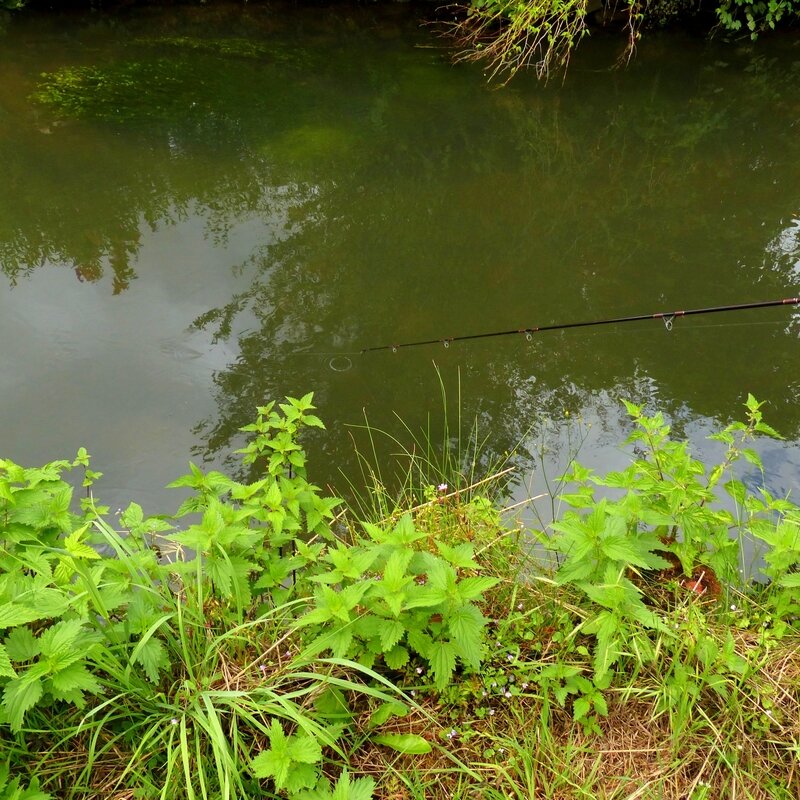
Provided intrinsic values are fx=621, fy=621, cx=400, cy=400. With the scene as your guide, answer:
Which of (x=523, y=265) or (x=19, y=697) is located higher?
→ (x=19, y=697)

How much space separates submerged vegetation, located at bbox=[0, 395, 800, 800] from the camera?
130 centimetres

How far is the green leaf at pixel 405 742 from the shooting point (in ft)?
4.55

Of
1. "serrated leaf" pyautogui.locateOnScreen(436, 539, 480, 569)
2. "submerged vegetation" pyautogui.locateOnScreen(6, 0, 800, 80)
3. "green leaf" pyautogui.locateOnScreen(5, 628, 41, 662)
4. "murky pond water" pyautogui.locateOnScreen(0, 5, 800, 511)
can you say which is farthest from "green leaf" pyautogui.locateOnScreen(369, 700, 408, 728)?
"submerged vegetation" pyautogui.locateOnScreen(6, 0, 800, 80)

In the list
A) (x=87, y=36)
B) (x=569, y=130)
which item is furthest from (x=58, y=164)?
(x=569, y=130)

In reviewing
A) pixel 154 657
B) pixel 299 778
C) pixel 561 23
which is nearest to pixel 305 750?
pixel 299 778

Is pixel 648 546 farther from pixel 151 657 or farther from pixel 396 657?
pixel 151 657

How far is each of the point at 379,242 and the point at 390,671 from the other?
345cm

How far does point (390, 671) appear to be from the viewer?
5.00 ft

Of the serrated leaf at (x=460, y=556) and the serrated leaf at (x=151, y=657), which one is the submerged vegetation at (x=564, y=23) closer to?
the serrated leaf at (x=460, y=556)

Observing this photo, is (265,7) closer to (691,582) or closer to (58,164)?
(58,164)

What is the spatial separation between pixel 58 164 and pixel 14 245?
1290 millimetres

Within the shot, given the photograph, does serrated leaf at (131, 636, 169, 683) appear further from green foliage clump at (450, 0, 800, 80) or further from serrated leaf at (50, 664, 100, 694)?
green foliage clump at (450, 0, 800, 80)

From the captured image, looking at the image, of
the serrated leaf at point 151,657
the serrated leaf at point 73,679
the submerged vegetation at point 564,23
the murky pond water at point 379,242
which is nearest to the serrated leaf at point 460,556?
the serrated leaf at point 151,657

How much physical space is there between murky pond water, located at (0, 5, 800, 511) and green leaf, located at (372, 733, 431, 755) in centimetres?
155
